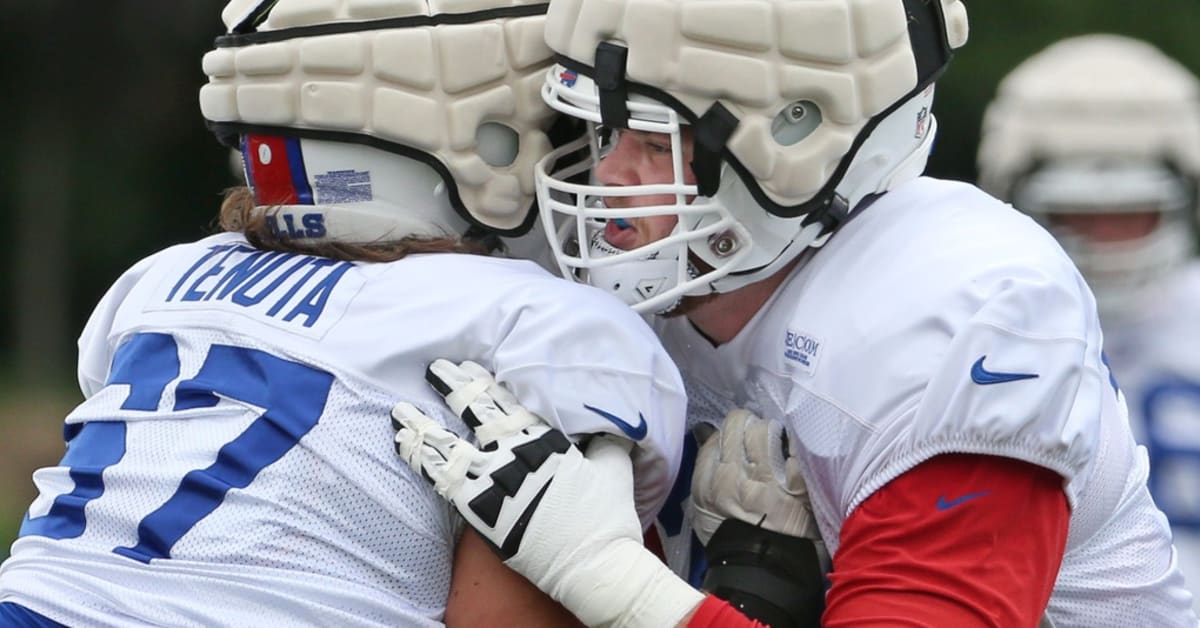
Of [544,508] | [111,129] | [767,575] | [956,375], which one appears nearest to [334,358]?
[544,508]

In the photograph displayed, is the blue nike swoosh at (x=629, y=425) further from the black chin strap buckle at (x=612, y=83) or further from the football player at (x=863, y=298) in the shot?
the black chin strap buckle at (x=612, y=83)

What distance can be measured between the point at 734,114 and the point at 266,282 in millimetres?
684

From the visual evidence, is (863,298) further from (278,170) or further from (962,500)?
(278,170)

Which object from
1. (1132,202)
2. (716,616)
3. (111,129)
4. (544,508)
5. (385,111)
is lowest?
(111,129)

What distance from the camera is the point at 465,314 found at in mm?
2377

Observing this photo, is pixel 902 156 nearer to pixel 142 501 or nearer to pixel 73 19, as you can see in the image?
pixel 142 501

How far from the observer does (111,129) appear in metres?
12.6

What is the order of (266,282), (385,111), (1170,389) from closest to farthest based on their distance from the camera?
(266,282) → (385,111) → (1170,389)

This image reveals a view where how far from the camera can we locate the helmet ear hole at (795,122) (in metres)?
2.55

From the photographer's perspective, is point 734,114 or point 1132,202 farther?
point 1132,202

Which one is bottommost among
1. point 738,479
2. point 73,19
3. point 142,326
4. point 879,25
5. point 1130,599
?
point 73,19

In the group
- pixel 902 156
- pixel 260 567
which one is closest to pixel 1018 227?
pixel 902 156

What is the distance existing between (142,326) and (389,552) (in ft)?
1.73

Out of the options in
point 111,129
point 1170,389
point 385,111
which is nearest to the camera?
point 385,111
